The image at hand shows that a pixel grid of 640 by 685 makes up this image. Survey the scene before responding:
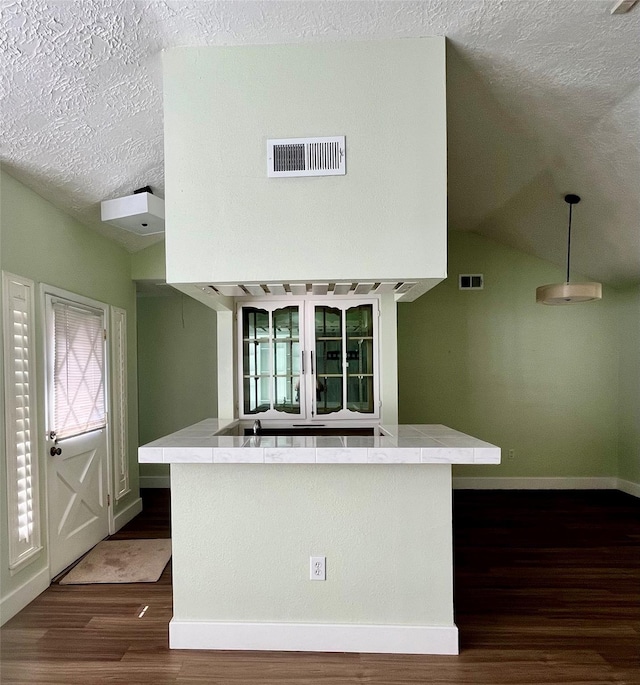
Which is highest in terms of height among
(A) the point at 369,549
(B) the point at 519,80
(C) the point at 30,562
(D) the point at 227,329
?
(B) the point at 519,80

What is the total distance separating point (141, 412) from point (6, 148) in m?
3.52

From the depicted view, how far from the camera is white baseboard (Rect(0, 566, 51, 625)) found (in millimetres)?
2521

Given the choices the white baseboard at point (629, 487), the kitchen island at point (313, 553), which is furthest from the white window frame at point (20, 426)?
the white baseboard at point (629, 487)

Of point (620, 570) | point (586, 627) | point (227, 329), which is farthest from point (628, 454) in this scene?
point (227, 329)

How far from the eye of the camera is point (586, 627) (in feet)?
8.04

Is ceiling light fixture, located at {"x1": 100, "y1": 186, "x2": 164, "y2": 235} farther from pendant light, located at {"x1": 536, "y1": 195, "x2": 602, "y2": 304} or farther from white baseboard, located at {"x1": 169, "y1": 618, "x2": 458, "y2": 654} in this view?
pendant light, located at {"x1": 536, "y1": 195, "x2": 602, "y2": 304}

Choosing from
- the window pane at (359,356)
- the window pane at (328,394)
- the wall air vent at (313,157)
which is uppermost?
the wall air vent at (313,157)

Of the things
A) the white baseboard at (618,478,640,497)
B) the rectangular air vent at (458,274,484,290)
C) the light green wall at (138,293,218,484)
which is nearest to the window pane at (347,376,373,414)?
the rectangular air vent at (458,274,484,290)

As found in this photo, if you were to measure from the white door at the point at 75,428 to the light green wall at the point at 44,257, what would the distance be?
10 cm

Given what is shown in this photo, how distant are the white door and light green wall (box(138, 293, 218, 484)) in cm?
163

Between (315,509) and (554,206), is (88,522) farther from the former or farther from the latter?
(554,206)

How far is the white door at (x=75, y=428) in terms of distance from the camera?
3.05m

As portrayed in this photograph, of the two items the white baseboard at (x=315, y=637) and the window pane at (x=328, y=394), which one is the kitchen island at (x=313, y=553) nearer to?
the white baseboard at (x=315, y=637)

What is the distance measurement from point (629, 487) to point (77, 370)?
5.35 m
